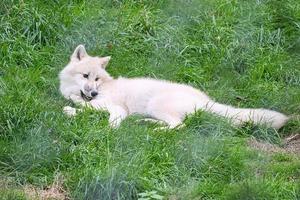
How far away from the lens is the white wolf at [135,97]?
22.7 feet

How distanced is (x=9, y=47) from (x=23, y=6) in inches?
28.4

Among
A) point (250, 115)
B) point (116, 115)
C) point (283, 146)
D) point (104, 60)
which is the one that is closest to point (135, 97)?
point (116, 115)

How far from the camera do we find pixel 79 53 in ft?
25.8

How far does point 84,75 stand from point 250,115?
1926 mm

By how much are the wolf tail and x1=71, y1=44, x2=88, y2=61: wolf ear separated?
1.61 metres

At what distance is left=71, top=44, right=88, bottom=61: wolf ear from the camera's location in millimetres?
7844

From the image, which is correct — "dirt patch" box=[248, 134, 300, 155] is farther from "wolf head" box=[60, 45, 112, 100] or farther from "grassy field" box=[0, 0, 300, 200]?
"wolf head" box=[60, 45, 112, 100]

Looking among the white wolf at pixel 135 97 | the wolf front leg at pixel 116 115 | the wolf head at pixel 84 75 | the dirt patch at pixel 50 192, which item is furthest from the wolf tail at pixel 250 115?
the dirt patch at pixel 50 192

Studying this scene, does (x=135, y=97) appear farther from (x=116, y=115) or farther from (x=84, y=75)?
(x=84, y=75)

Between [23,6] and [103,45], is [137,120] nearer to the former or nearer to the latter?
[103,45]

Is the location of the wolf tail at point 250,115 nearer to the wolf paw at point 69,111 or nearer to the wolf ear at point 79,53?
the wolf paw at point 69,111

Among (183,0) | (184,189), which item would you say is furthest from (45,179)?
(183,0)

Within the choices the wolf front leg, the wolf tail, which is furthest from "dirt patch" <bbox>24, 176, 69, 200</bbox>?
the wolf tail

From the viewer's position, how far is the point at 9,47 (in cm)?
802
